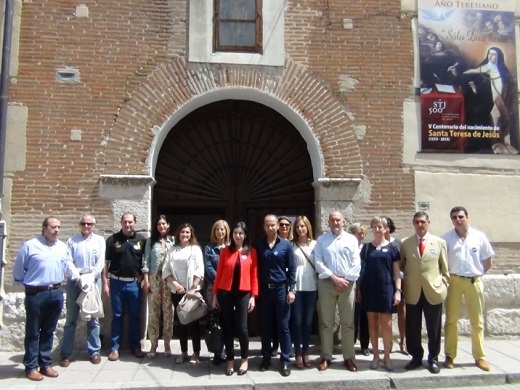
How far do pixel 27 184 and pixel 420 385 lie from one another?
18.1 ft

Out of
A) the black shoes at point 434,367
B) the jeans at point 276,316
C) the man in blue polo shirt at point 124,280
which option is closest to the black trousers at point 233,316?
the jeans at point 276,316

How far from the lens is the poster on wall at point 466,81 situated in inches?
304

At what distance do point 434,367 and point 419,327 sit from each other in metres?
0.45

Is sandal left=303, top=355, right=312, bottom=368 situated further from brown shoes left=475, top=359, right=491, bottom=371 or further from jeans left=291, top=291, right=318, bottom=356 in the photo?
brown shoes left=475, top=359, right=491, bottom=371

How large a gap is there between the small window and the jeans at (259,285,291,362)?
3644 millimetres

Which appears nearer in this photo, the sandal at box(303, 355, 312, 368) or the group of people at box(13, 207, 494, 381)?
the group of people at box(13, 207, 494, 381)

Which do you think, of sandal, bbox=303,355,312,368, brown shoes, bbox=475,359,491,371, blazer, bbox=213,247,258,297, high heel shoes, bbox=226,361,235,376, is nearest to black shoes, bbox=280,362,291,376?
sandal, bbox=303,355,312,368

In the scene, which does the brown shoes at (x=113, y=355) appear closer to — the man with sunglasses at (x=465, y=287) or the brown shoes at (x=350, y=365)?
the brown shoes at (x=350, y=365)

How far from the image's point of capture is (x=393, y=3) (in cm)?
784

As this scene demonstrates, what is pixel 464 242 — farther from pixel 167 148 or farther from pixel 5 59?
pixel 5 59

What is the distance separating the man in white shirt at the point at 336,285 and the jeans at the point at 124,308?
2.28 m

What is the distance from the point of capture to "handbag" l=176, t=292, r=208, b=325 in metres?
5.79

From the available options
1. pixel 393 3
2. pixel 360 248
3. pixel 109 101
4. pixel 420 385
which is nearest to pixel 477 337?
pixel 420 385

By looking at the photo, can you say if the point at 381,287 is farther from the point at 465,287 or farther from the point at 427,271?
the point at 465,287
